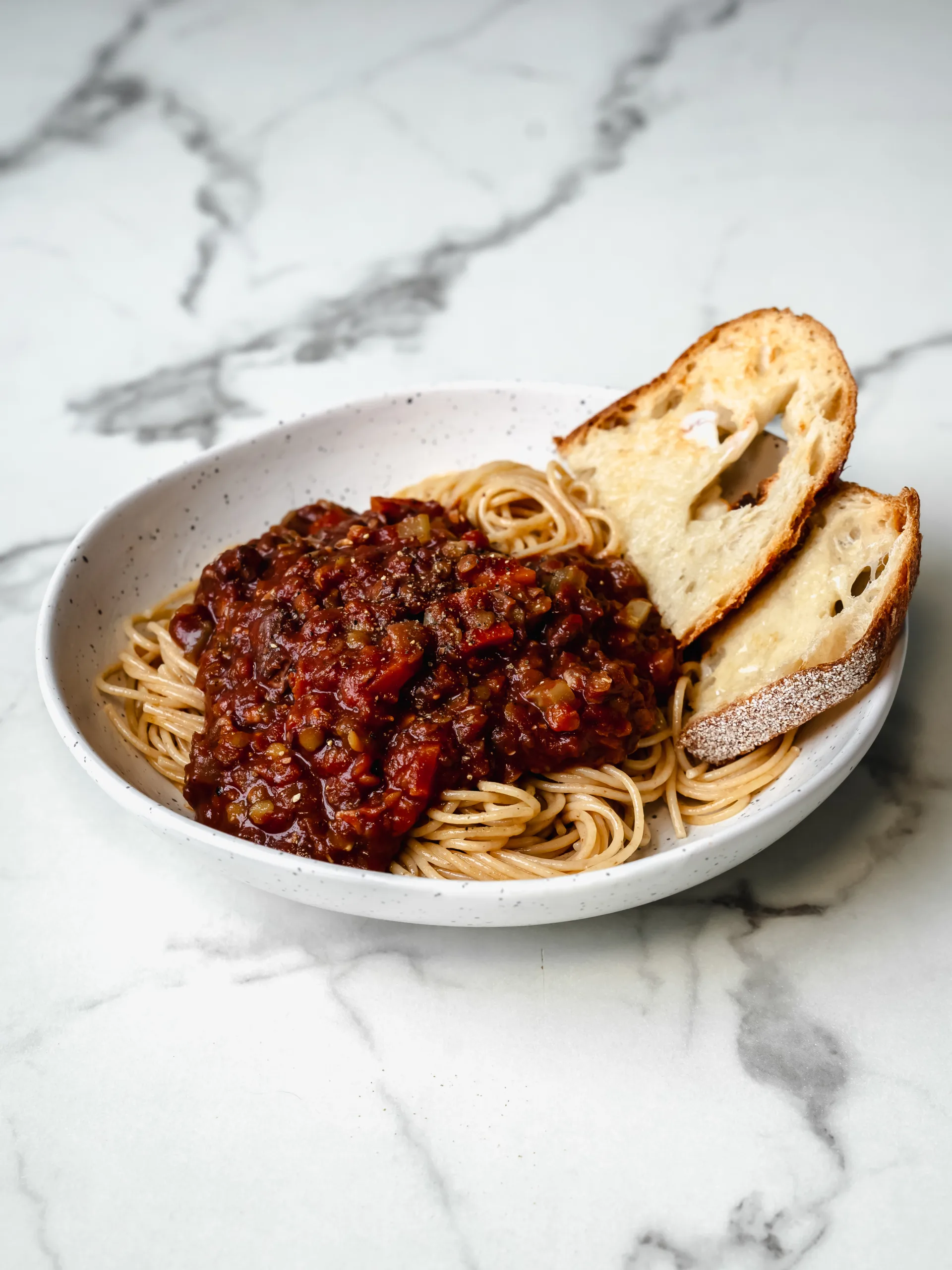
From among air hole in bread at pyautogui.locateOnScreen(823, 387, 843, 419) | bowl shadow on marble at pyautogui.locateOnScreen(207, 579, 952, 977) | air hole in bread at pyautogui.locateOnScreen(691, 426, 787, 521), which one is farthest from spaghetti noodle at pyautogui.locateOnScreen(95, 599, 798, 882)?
air hole in bread at pyautogui.locateOnScreen(823, 387, 843, 419)

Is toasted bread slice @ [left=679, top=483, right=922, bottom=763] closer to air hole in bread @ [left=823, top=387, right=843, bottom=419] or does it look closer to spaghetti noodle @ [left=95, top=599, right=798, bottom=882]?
spaghetti noodle @ [left=95, top=599, right=798, bottom=882]

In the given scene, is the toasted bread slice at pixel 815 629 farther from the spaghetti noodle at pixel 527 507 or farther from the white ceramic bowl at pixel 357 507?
the spaghetti noodle at pixel 527 507

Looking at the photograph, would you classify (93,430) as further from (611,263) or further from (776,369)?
Result: (776,369)

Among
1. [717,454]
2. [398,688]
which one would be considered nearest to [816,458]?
[717,454]

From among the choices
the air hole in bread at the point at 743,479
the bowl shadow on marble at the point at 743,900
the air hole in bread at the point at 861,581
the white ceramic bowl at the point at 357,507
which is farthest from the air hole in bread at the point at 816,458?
the bowl shadow on marble at the point at 743,900

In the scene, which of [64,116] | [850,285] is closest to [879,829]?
[850,285]

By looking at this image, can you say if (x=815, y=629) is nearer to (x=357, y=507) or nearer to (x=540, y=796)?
(x=540, y=796)
